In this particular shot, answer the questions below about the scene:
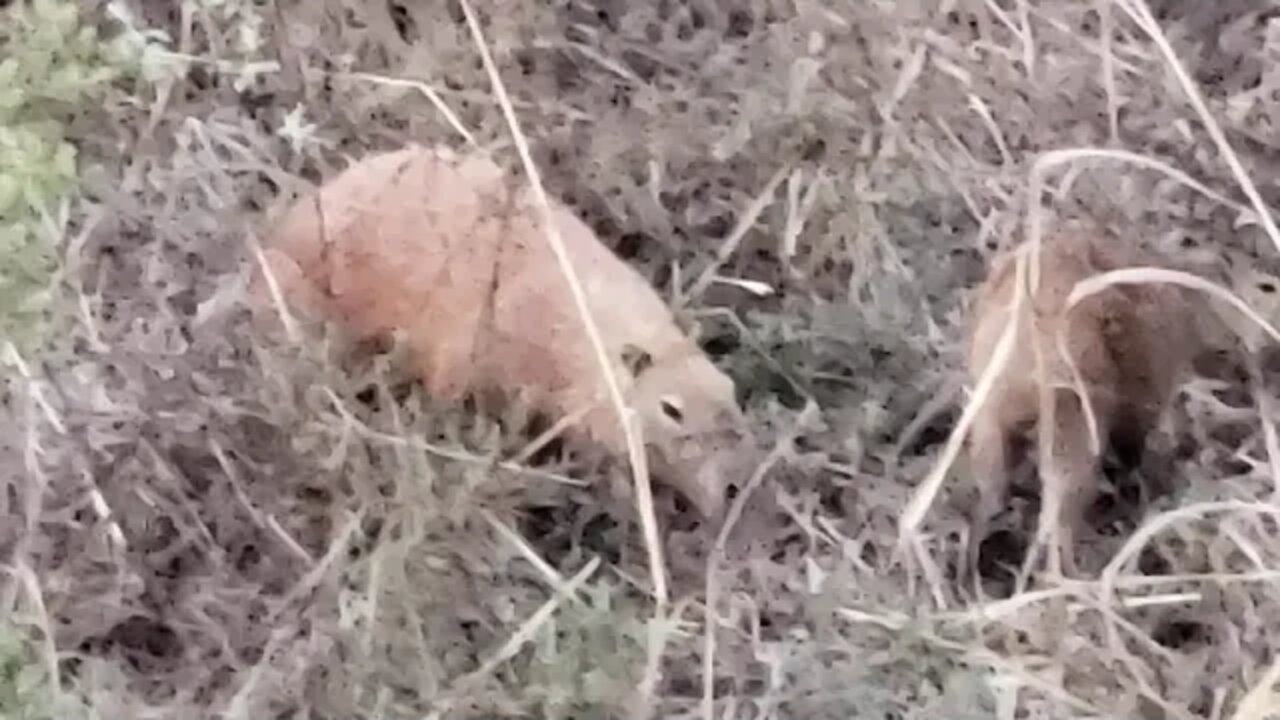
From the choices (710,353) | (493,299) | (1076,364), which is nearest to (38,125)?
(493,299)

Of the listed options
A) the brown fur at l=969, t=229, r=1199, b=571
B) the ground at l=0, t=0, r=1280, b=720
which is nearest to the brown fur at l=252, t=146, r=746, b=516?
the ground at l=0, t=0, r=1280, b=720

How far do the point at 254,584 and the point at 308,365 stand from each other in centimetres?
10

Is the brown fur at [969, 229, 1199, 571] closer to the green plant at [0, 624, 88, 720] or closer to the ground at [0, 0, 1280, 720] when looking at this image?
the ground at [0, 0, 1280, 720]

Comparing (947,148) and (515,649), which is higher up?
(947,148)

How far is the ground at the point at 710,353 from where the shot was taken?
0.75 metres

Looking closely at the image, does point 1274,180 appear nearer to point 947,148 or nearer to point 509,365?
point 947,148

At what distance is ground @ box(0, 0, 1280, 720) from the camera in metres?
0.75

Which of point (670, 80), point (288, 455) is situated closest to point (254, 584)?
point (288, 455)

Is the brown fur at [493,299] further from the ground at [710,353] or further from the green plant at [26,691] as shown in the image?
the green plant at [26,691]

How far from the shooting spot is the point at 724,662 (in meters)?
0.75

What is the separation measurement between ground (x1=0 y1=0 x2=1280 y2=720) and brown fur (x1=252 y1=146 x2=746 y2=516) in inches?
0.6

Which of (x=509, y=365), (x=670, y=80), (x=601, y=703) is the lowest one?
(x=601, y=703)

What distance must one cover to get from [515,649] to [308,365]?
0.54ft

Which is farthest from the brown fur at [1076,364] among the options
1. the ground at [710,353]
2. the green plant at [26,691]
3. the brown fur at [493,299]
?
the green plant at [26,691]
